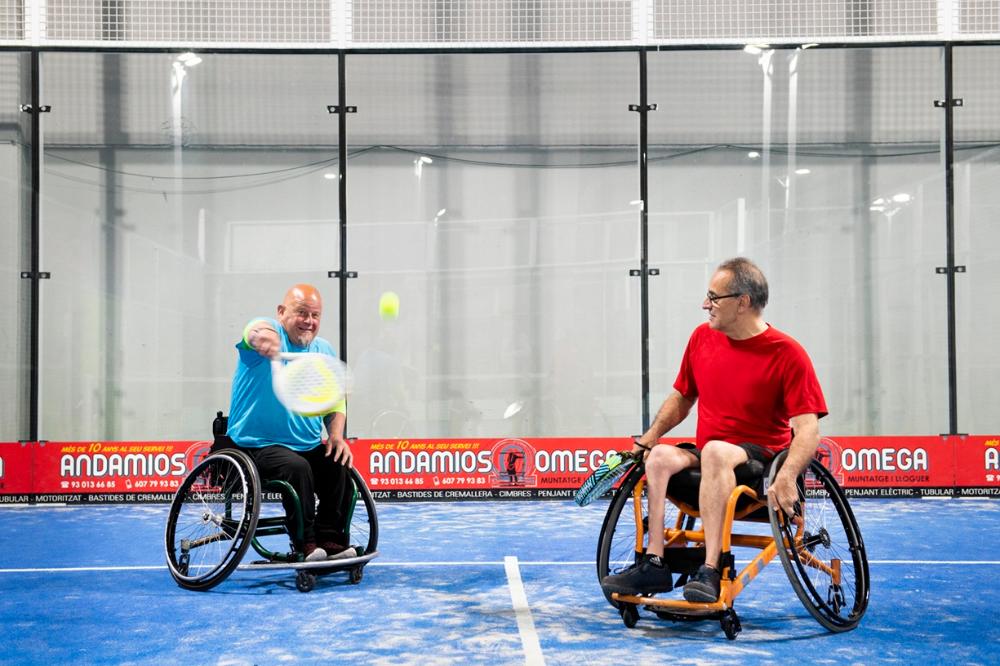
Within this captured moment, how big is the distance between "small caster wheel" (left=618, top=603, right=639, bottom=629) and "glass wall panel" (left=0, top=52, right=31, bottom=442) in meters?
5.23

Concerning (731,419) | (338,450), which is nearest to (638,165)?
(338,450)

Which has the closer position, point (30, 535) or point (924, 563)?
point (924, 563)

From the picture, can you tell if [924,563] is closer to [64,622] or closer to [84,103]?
[64,622]

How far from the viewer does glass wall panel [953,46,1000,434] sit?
7.31 m

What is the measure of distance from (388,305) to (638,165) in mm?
2053

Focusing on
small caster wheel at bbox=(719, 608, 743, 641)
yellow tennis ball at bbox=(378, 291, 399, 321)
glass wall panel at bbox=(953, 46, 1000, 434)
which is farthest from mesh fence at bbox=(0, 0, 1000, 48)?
small caster wheel at bbox=(719, 608, 743, 641)

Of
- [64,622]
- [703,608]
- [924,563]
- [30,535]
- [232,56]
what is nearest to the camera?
[703,608]

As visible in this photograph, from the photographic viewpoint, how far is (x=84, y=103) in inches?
289

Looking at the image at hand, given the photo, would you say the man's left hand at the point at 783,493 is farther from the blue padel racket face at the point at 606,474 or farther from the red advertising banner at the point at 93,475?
the red advertising banner at the point at 93,475

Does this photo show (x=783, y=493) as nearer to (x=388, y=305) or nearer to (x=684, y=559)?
(x=684, y=559)

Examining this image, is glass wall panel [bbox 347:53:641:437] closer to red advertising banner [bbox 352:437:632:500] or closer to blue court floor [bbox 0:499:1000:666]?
red advertising banner [bbox 352:437:632:500]

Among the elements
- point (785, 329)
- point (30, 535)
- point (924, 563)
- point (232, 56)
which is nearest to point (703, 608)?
point (924, 563)

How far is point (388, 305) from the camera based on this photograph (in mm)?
7426

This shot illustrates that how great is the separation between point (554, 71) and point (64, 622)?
5207 mm
